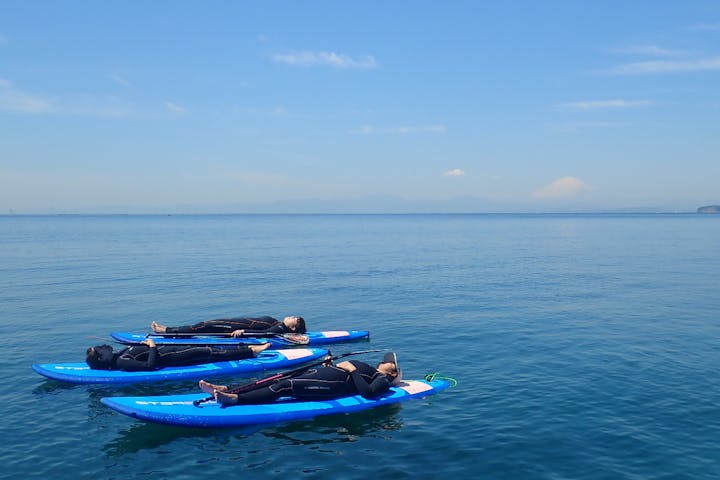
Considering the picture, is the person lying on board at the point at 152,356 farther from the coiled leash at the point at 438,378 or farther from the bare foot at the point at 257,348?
the coiled leash at the point at 438,378

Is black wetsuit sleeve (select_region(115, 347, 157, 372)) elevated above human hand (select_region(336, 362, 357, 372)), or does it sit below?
below

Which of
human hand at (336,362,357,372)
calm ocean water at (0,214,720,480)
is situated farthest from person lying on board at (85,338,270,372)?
human hand at (336,362,357,372)

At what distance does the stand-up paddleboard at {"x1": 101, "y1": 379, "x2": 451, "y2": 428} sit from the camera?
50.0ft

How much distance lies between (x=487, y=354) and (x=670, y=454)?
9772mm

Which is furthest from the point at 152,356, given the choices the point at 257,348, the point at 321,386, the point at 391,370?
the point at 391,370

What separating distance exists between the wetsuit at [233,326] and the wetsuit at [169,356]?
3025 mm

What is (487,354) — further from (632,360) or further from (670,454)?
(670,454)

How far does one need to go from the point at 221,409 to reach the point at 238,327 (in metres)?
9.53

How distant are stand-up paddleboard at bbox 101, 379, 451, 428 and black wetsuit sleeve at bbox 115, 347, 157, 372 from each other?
3485mm

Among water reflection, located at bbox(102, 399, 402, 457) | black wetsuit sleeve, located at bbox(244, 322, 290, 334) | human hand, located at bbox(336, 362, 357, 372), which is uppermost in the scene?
human hand, located at bbox(336, 362, 357, 372)

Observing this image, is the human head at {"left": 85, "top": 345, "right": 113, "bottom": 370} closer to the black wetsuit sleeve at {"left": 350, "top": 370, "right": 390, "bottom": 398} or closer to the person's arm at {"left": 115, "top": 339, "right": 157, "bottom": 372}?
the person's arm at {"left": 115, "top": 339, "right": 157, "bottom": 372}

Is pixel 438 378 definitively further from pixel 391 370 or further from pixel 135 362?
pixel 135 362

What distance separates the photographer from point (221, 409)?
620 inches

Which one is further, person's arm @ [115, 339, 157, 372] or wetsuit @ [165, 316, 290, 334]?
wetsuit @ [165, 316, 290, 334]
